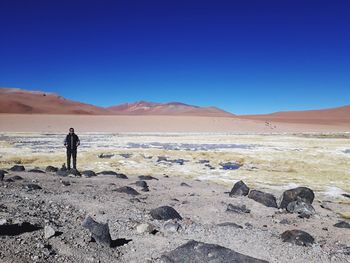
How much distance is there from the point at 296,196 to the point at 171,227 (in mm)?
5387

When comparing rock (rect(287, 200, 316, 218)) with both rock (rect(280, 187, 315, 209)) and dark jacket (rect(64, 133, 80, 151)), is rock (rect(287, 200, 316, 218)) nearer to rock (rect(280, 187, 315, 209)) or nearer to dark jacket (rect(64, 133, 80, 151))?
rock (rect(280, 187, 315, 209))

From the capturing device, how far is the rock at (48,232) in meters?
6.66

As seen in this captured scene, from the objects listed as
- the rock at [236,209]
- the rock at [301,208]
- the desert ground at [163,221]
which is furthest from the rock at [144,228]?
the rock at [301,208]

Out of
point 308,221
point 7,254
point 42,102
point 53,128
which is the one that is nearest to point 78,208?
point 7,254

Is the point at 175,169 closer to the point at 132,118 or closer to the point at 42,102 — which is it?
the point at 132,118

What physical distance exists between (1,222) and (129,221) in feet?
8.85

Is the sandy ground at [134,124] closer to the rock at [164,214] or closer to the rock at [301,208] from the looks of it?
the rock at [301,208]

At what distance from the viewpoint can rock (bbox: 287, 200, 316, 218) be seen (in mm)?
10928

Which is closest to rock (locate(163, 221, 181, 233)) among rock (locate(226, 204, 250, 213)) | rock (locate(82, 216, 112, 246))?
rock (locate(82, 216, 112, 246))

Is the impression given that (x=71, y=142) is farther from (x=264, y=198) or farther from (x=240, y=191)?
(x=264, y=198)

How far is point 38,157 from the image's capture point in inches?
971

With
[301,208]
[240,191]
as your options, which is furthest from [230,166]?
[301,208]

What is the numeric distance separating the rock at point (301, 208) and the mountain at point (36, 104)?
143 meters

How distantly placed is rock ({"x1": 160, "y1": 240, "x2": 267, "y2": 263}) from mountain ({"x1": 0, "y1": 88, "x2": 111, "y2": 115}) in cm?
14609
